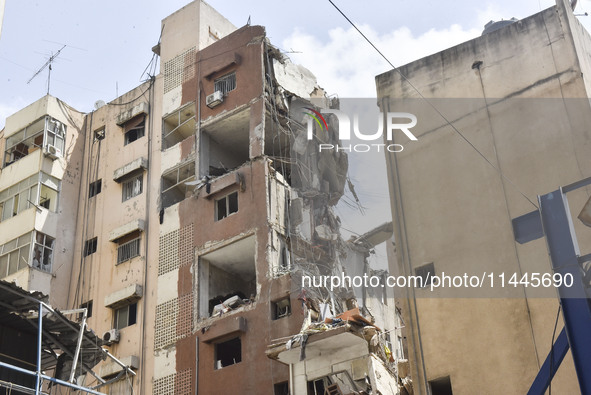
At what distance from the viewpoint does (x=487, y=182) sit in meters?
17.1

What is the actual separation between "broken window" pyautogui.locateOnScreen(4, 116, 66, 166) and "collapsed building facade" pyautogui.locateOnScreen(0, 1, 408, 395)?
3.3 inches

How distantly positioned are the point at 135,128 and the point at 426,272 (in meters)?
19.8

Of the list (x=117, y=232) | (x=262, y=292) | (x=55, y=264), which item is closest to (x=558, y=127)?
(x=262, y=292)

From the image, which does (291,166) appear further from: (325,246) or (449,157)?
(449,157)

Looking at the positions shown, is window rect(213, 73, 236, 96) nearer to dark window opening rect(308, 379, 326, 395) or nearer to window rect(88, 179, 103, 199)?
window rect(88, 179, 103, 199)

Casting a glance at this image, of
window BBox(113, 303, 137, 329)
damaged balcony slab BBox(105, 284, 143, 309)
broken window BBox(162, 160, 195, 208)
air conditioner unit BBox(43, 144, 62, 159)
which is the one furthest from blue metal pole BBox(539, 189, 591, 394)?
air conditioner unit BBox(43, 144, 62, 159)

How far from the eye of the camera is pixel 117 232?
1222 inches

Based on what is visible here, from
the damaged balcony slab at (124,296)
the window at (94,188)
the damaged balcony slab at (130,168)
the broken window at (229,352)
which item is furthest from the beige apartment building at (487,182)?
the window at (94,188)

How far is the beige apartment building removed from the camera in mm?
15492

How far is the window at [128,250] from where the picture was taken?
30375 mm

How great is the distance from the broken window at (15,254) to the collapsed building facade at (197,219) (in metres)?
0.06

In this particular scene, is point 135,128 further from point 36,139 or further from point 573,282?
point 573,282

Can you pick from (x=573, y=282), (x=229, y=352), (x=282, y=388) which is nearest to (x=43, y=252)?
(x=229, y=352)

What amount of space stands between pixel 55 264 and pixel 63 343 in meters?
13.7
